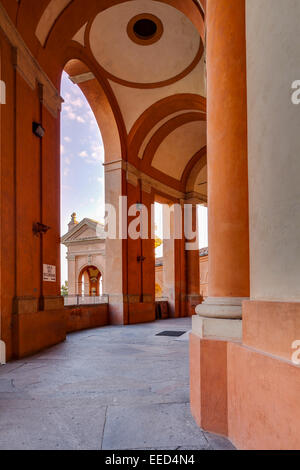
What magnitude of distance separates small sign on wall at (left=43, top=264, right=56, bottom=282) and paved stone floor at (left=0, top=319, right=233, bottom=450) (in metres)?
1.63

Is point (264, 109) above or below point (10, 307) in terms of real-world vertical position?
above

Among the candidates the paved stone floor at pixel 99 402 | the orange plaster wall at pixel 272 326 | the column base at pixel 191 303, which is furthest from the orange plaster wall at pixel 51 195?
the column base at pixel 191 303

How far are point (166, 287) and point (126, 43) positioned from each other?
381 inches

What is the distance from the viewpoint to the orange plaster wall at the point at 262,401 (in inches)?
69.6

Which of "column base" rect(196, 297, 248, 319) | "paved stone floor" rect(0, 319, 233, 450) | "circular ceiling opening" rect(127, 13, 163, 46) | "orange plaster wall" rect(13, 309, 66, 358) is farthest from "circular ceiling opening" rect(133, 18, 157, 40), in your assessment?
"column base" rect(196, 297, 248, 319)

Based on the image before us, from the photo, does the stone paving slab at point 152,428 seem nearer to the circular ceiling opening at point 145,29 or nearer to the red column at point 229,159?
the red column at point 229,159

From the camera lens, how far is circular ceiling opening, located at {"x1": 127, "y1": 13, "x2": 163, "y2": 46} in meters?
9.73

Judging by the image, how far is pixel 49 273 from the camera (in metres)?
7.27

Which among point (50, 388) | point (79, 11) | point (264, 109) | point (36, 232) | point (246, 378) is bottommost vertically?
point (50, 388)

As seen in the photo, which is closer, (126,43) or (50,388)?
(50,388)
